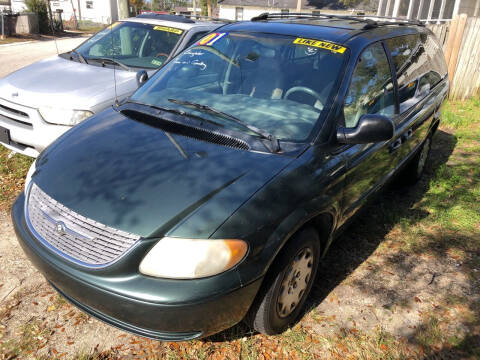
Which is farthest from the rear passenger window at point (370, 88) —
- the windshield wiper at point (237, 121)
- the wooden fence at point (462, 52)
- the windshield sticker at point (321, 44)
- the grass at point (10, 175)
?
the wooden fence at point (462, 52)

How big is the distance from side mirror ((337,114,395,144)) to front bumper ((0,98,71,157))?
294 centimetres

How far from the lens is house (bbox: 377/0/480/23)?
509 inches

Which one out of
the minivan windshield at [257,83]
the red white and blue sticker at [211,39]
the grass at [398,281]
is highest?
the red white and blue sticker at [211,39]

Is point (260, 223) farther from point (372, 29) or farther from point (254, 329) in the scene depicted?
point (372, 29)

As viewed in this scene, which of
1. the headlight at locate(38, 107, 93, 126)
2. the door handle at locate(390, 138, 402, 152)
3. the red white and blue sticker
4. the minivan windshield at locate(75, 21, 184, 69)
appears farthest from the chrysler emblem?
the minivan windshield at locate(75, 21, 184, 69)

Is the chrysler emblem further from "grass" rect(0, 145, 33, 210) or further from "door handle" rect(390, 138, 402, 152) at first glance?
"door handle" rect(390, 138, 402, 152)

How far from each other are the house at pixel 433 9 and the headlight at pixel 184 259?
13.3 m

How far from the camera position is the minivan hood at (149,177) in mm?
2115

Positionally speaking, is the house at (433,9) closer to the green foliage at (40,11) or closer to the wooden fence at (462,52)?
the wooden fence at (462,52)

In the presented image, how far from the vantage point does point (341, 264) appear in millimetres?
3498

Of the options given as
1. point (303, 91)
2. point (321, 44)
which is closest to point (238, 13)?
point (321, 44)

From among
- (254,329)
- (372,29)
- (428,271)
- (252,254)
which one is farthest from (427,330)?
(372,29)

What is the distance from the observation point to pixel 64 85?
15.1 ft

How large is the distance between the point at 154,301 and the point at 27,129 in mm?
3189
